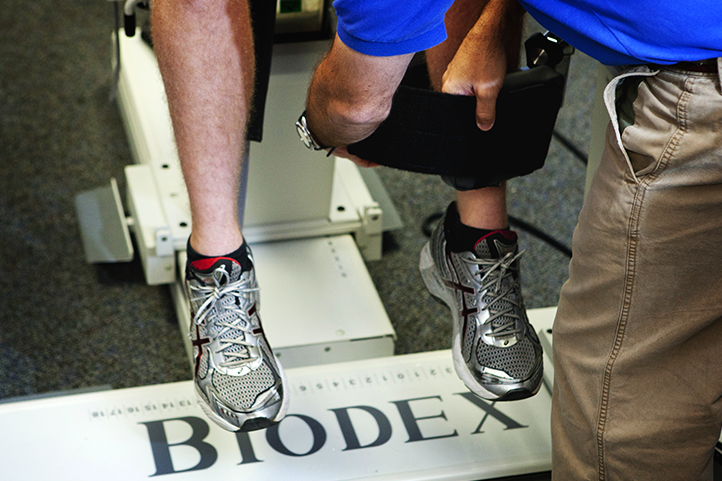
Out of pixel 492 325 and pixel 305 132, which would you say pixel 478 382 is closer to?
pixel 492 325

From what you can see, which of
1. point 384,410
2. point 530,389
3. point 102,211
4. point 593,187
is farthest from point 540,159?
point 102,211

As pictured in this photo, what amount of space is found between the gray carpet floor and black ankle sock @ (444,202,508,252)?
118 millimetres

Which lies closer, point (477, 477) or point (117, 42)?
point (477, 477)

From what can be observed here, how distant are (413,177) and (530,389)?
3.10 ft

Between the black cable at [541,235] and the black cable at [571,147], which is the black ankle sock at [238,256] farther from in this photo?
the black cable at [571,147]

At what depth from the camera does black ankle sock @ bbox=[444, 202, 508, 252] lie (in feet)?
3.10

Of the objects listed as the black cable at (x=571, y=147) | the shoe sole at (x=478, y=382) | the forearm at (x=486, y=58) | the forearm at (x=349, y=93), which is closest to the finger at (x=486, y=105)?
the forearm at (x=486, y=58)

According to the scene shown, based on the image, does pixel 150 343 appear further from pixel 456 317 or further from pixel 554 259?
pixel 554 259

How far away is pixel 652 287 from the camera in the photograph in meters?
0.71

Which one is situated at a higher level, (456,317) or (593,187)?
Answer: (593,187)

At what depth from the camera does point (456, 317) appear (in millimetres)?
972

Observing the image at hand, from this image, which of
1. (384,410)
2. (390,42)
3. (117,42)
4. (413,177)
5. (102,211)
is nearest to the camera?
(390,42)

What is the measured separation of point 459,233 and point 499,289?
0.09 meters

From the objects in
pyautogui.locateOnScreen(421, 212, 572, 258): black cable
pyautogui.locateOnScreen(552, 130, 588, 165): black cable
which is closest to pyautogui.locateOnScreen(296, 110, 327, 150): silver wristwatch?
pyautogui.locateOnScreen(421, 212, 572, 258): black cable
